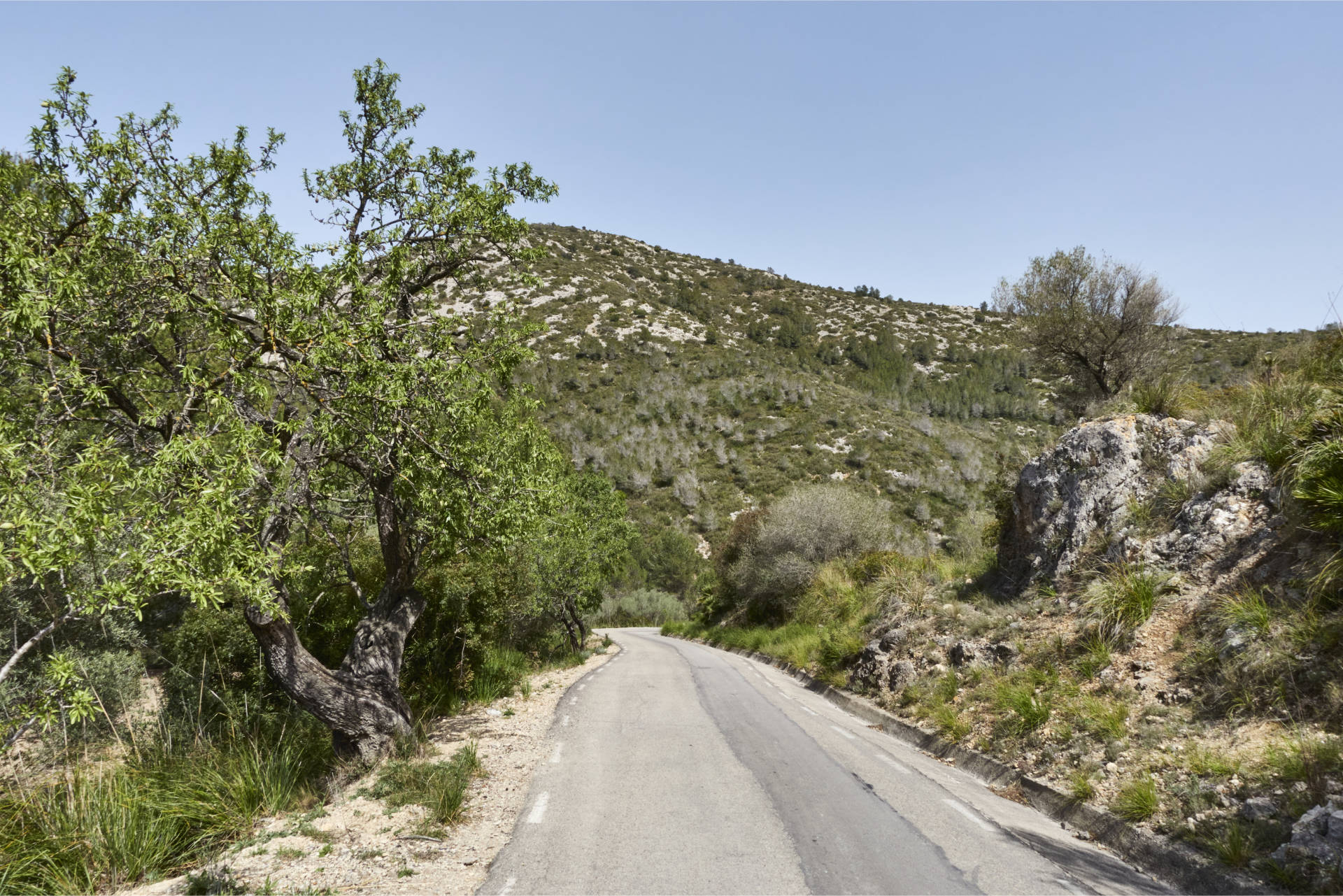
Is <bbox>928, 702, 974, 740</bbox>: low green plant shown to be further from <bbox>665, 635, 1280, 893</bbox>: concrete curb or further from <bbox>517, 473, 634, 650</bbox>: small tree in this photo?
<bbox>517, 473, 634, 650</bbox>: small tree

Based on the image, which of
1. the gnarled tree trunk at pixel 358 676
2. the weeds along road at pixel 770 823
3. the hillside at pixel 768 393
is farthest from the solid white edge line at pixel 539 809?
the hillside at pixel 768 393

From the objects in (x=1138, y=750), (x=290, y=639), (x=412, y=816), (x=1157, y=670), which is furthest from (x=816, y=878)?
(x=290, y=639)

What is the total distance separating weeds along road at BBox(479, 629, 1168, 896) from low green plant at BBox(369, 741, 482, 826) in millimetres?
727

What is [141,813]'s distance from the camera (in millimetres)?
5664

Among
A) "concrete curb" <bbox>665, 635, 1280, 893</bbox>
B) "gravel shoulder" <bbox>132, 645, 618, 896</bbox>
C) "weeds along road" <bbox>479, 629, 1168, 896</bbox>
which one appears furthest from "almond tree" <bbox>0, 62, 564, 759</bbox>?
"concrete curb" <bbox>665, 635, 1280, 893</bbox>

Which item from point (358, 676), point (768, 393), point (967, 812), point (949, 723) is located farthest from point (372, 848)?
point (768, 393)

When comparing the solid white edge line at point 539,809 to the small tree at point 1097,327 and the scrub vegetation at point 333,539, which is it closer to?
the scrub vegetation at point 333,539

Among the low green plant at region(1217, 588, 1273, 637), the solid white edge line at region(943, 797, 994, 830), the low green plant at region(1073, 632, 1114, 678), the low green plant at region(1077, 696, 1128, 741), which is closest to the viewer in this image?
the solid white edge line at region(943, 797, 994, 830)

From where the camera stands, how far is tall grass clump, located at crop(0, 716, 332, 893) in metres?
5.03

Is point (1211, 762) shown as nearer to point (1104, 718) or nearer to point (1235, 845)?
point (1235, 845)

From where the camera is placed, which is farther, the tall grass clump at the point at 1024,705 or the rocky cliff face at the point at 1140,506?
the rocky cliff face at the point at 1140,506

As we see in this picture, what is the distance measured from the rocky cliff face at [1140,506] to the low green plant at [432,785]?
9705mm

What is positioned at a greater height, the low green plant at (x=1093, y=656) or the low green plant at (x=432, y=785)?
the low green plant at (x=1093, y=656)

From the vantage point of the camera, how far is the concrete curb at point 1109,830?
4.89m
